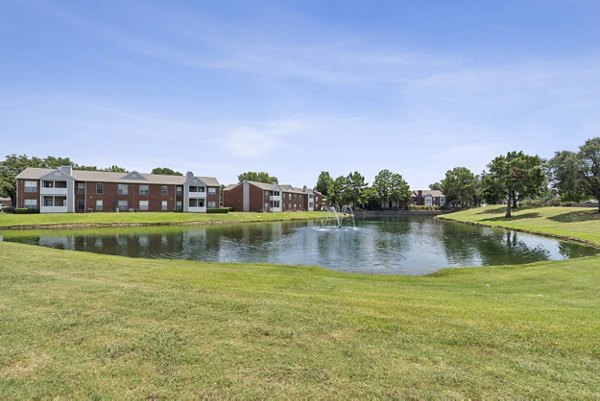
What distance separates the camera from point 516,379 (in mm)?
6098

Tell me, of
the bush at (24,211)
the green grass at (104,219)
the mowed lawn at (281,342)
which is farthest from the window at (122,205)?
the mowed lawn at (281,342)

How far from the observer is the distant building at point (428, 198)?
160 m

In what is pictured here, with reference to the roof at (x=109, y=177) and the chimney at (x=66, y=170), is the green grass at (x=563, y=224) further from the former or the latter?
the chimney at (x=66, y=170)

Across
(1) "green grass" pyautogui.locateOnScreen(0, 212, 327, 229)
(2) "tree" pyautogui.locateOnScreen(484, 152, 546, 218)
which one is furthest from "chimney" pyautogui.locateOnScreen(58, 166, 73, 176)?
(2) "tree" pyautogui.locateOnScreen(484, 152, 546, 218)

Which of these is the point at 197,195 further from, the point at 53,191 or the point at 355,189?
the point at 355,189

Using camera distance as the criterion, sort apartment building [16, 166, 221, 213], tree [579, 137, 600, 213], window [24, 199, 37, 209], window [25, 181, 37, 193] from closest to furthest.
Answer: tree [579, 137, 600, 213] → window [24, 199, 37, 209] → window [25, 181, 37, 193] → apartment building [16, 166, 221, 213]

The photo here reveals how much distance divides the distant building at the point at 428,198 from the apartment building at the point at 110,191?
A: 332 feet

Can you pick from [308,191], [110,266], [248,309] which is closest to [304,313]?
[248,309]

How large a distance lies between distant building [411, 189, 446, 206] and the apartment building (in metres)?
101

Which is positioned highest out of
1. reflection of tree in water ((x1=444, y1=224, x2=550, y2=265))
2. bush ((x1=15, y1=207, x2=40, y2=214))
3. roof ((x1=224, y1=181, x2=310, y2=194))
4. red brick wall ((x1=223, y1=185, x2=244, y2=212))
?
roof ((x1=224, y1=181, x2=310, y2=194))

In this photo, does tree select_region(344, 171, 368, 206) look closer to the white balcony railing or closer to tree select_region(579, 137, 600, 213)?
tree select_region(579, 137, 600, 213)

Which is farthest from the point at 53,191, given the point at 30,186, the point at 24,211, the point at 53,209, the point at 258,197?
the point at 258,197

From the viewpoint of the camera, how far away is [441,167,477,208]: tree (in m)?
Result: 130

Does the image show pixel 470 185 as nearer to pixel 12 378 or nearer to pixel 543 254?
pixel 543 254
